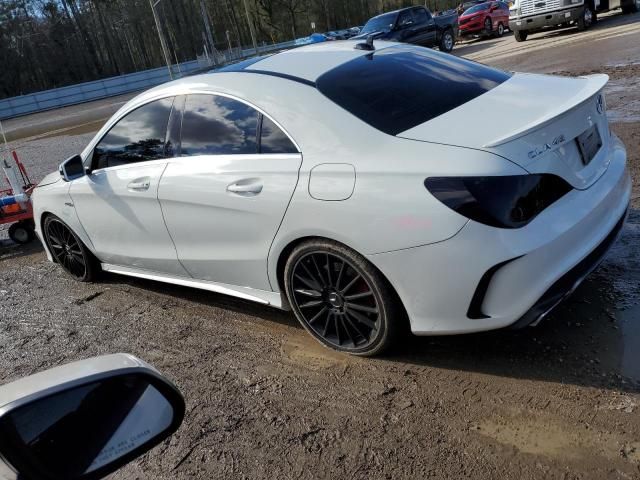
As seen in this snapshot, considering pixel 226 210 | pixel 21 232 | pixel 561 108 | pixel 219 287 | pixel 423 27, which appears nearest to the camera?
pixel 561 108

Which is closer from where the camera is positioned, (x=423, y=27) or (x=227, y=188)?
(x=227, y=188)

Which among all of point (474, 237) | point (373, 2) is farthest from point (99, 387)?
point (373, 2)

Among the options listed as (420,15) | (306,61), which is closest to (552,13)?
(420,15)

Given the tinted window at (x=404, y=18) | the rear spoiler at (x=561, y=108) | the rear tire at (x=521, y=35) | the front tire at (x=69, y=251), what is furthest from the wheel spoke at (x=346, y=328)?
the tinted window at (x=404, y=18)

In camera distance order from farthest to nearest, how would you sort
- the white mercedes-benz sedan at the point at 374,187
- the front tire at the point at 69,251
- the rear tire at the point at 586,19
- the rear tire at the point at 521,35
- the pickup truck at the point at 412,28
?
the pickup truck at the point at 412,28 < the rear tire at the point at 521,35 < the rear tire at the point at 586,19 < the front tire at the point at 69,251 < the white mercedes-benz sedan at the point at 374,187

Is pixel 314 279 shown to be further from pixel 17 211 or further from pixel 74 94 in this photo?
pixel 74 94

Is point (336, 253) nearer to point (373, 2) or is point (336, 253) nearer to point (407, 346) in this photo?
point (407, 346)

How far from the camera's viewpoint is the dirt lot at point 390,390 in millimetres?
2406

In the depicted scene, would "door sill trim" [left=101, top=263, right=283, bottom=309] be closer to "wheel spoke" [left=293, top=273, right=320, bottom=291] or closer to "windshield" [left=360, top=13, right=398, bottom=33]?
"wheel spoke" [left=293, top=273, right=320, bottom=291]

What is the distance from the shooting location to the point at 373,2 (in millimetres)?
77750

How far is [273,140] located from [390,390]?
1502 millimetres

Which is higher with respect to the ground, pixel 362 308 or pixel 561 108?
pixel 561 108

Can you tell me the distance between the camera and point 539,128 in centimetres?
263

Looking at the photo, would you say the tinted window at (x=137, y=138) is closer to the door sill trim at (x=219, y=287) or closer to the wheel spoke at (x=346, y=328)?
the door sill trim at (x=219, y=287)
